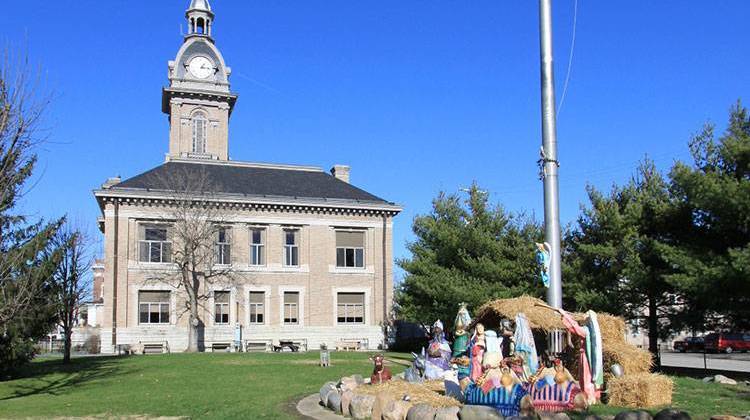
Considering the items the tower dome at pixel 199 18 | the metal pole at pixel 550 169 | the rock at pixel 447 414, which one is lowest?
the rock at pixel 447 414

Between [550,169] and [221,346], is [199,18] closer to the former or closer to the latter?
[221,346]

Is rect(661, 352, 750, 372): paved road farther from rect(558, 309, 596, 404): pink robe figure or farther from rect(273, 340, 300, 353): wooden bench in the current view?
rect(273, 340, 300, 353): wooden bench

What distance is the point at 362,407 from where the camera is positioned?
528 inches

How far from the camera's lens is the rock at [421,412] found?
11.8 meters

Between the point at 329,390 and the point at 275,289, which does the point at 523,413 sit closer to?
the point at 329,390

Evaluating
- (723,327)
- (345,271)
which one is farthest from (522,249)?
(345,271)

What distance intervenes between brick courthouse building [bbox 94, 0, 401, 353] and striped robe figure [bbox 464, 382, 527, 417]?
111 feet

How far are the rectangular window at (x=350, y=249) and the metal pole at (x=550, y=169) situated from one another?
33032 mm

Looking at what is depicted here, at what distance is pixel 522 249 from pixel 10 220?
73.8 ft

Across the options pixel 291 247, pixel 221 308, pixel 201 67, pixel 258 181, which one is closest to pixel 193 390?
pixel 221 308

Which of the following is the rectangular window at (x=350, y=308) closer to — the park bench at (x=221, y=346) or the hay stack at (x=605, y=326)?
the park bench at (x=221, y=346)

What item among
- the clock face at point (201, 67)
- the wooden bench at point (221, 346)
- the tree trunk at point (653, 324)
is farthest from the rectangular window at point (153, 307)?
the tree trunk at point (653, 324)

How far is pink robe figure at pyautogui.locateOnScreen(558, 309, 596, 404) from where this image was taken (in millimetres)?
14172

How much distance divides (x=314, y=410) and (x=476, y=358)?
3364mm
